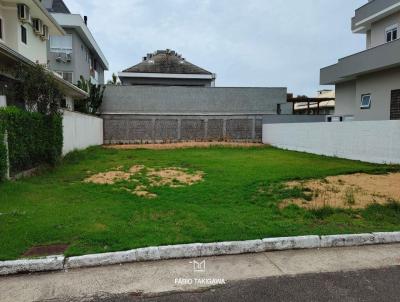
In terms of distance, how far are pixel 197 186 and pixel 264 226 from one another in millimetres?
3394

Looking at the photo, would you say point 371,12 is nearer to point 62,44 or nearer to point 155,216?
point 155,216

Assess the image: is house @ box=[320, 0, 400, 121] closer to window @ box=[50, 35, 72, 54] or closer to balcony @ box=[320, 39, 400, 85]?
balcony @ box=[320, 39, 400, 85]

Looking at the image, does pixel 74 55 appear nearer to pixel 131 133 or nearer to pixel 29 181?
pixel 131 133

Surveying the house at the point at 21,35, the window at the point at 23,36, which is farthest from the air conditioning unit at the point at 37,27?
the window at the point at 23,36

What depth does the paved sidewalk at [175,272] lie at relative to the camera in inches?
145

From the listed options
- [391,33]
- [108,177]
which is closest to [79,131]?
[108,177]

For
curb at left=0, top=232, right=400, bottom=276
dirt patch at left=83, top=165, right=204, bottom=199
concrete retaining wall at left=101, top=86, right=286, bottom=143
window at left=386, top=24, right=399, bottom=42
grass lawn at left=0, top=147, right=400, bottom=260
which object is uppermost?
window at left=386, top=24, right=399, bottom=42

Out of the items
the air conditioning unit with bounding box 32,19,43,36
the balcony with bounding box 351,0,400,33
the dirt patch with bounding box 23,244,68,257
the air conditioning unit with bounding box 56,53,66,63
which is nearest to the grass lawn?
the dirt patch with bounding box 23,244,68,257

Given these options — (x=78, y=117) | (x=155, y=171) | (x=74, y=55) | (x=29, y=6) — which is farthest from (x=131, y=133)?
(x=155, y=171)

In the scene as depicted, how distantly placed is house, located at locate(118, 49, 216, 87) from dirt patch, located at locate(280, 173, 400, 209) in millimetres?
25382

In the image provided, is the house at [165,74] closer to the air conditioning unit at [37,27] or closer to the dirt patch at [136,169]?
the air conditioning unit at [37,27]

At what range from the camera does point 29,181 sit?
354 inches

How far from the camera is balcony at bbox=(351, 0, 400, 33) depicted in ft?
59.6

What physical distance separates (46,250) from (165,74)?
1181 inches
